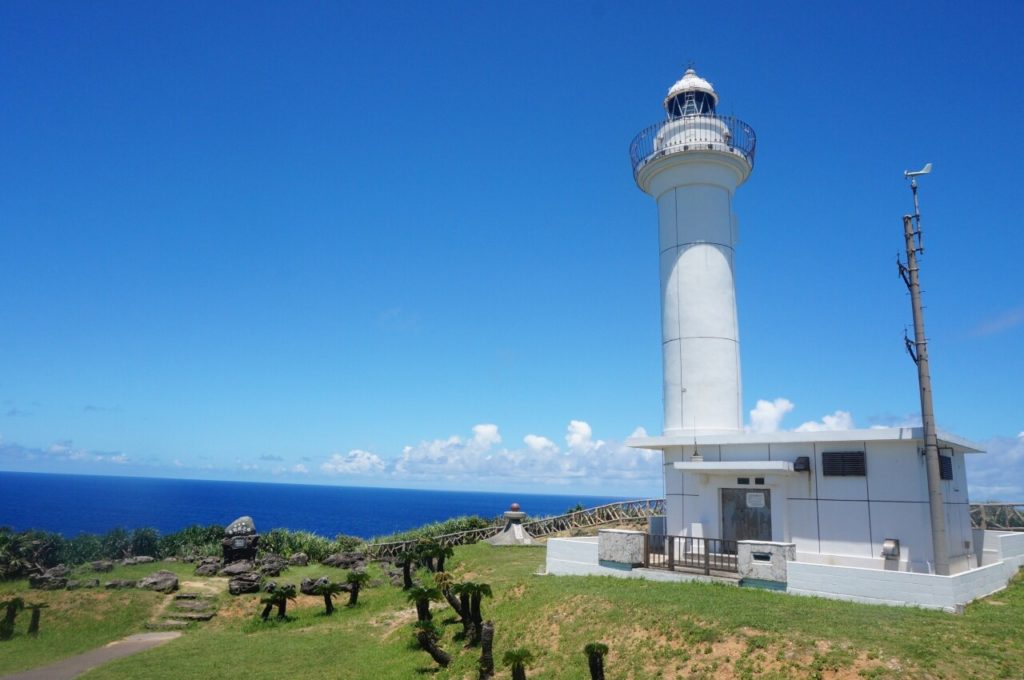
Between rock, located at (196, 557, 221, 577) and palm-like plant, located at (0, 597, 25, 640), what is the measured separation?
5.68 meters

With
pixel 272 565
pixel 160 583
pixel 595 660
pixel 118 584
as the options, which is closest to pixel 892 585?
pixel 595 660

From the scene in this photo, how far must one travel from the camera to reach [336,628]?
61.5 feet

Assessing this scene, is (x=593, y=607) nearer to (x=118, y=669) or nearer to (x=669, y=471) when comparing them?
(x=669, y=471)

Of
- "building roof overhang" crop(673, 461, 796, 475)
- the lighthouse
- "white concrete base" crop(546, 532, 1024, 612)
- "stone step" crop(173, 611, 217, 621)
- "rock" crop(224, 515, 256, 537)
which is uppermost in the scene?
the lighthouse

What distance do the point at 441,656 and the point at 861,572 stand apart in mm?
9415

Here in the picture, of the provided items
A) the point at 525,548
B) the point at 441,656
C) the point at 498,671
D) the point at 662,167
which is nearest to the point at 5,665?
the point at 441,656

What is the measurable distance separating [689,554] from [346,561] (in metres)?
16.5

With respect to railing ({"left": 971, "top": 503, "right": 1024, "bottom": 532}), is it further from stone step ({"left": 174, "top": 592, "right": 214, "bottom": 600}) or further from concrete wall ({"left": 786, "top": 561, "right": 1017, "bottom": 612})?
stone step ({"left": 174, "top": 592, "right": 214, "bottom": 600})

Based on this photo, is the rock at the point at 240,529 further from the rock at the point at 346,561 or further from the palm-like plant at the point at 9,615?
the palm-like plant at the point at 9,615

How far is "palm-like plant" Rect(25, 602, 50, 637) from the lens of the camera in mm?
18875

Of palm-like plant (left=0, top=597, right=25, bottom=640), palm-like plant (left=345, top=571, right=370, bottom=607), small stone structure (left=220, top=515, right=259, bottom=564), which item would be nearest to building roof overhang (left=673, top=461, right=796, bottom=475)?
palm-like plant (left=345, top=571, right=370, bottom=607)

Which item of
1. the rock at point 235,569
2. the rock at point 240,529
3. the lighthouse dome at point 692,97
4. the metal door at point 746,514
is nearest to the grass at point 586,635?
the rock at point 235,569

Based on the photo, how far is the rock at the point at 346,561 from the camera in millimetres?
27183

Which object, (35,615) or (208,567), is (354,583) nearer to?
(208,567)
